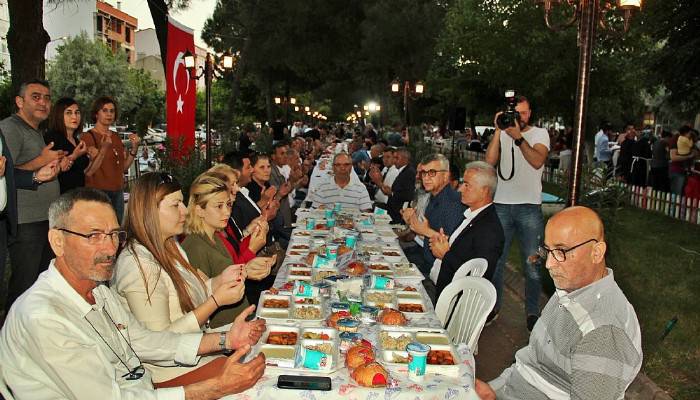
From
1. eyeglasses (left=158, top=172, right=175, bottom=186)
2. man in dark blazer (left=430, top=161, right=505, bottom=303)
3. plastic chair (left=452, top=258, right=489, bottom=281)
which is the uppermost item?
eyeglasses (left=158, top=172, right=175, bottom=186)

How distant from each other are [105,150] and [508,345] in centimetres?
442

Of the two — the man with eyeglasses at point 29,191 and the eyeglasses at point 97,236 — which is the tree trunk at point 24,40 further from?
the eyeglasses at point 97,236

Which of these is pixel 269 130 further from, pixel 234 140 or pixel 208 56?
pixel 208 56

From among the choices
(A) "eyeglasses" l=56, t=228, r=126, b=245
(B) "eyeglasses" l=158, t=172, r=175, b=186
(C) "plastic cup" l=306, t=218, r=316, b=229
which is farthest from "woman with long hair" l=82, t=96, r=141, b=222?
(A) "eyeglasses" l=56, t=228, r=126, b=245

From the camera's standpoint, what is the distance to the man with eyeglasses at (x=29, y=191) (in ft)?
13.8

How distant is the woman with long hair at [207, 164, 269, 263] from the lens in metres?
4.34

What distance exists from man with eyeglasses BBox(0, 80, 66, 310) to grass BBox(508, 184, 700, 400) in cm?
467

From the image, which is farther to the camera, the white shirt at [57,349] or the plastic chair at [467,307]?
the plastic chair at [467,307]

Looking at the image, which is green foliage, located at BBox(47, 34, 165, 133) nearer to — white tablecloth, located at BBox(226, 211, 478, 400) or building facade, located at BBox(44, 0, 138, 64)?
building facade, located at BBox(44, 0, 138, 64)

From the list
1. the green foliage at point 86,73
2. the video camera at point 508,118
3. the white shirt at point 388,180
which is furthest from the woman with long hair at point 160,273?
the green foliage at point 86,73

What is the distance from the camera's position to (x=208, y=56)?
1215 cm

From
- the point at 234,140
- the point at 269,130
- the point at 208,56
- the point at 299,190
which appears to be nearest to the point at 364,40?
the point at 269,130

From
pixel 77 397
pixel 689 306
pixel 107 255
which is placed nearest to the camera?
pixel 77 397

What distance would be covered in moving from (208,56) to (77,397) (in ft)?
36.2
